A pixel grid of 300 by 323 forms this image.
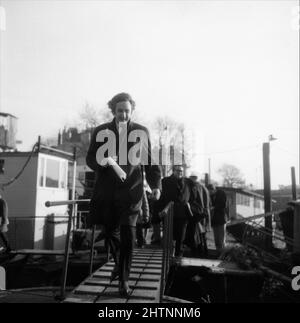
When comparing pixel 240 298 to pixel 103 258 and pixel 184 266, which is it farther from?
pixel 103 258

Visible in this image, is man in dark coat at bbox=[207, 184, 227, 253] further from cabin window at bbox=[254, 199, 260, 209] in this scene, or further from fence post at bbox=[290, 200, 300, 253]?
cabin window at bbox=[254, 199, 260, 209]

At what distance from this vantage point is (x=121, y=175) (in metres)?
2.98

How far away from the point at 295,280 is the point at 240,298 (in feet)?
4.13

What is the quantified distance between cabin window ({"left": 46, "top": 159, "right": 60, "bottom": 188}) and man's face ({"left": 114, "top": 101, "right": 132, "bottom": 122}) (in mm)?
11064

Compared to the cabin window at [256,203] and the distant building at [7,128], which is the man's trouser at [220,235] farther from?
the cabin window at [256,203]

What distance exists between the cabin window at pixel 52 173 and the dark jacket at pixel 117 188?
11.0 metres

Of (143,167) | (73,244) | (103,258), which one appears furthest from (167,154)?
(143,167)

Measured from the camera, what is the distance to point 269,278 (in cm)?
685

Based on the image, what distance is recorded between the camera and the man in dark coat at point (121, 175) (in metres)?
2.99

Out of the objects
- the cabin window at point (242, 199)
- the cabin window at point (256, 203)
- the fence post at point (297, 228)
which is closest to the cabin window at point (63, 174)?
the fence post at point (297, 228)

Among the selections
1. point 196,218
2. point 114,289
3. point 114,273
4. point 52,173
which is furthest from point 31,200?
point 114,289

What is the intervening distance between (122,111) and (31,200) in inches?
419

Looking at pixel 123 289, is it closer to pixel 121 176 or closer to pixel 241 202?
pixel 121 176

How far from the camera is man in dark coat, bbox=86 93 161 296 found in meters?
2.99
